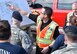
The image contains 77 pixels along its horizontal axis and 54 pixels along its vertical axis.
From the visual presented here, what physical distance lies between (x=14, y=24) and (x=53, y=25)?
42.3 inches

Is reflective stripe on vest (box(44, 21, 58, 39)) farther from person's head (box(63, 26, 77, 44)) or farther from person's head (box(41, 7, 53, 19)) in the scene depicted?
person's head (box(63, 26, 77, 44))

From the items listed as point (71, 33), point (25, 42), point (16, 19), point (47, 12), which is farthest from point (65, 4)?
point (71, 33)

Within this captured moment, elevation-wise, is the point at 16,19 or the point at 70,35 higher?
the point at 70,35

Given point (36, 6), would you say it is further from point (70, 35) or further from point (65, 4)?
point (70, 35)

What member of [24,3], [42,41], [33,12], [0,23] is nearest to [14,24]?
[24,3]

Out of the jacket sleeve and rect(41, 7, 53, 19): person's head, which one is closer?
the jacket sleeve

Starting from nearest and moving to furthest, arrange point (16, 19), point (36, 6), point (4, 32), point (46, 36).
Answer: point (4, 32), point (16, 19), point (46, 36), point (36, 6)

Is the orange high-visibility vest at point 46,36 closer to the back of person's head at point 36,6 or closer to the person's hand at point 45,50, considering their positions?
the person's hand at point 45,50

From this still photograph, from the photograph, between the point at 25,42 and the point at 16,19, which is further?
the point at 16,19

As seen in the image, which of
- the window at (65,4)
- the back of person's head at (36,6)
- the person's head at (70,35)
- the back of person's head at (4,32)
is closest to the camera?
the back of person's head at (4,32)

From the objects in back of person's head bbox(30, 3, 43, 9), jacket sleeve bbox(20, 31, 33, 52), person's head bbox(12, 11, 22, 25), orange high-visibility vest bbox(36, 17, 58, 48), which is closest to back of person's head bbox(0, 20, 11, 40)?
jacket sleeve bbox(20, 31, 33, 52)

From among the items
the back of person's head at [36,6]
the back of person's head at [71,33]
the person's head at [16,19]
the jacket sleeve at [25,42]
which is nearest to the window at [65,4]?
the back of person's head at [36,6]

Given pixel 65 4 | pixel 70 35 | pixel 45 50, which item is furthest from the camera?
pixel 65 4

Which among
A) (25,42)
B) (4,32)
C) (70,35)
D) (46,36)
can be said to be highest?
(4,32)
